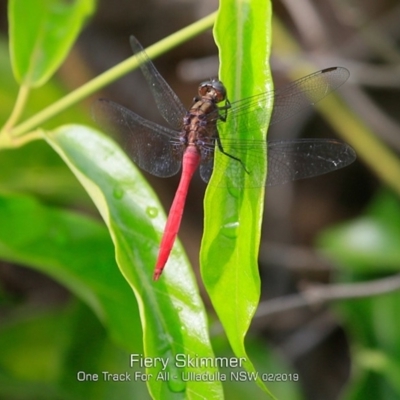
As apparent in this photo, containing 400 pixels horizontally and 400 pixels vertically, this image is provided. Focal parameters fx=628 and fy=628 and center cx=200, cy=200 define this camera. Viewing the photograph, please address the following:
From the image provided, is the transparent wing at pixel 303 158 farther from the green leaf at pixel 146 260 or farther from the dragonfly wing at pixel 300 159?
the green leaf at pixel 146 260

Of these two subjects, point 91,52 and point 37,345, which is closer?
point 37,345

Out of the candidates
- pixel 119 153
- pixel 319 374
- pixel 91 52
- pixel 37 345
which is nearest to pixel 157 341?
pixel 119 153

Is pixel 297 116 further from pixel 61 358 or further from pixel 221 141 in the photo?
pixel 221 141

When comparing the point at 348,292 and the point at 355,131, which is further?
the point at 355,131

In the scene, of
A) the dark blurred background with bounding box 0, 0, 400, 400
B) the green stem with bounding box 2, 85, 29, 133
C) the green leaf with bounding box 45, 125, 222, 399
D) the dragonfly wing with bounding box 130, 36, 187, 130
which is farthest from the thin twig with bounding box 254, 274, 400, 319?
the green stem with bounding box 2, 85, 29, 133

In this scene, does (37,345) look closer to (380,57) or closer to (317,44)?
(317,44)

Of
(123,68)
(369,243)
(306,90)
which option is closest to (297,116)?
(369,243)

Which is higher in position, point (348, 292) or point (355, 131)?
point (355, 131)
